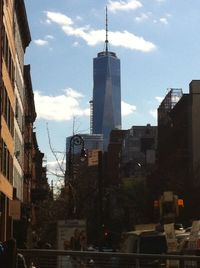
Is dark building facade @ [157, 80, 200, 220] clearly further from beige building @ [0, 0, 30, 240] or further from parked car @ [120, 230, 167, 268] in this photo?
parked car @ [120, 230, 167, 268]

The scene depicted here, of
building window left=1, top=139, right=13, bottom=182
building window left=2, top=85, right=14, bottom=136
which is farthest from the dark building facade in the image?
building window left=2, top=85, right=14, bottom=136

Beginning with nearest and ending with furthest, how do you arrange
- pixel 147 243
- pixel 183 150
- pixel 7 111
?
1. pixel 147 243
2. pixel 7 111
3. pixel 183 150

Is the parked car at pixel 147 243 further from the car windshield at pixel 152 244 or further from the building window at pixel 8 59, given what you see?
the building window at pixel 8 59

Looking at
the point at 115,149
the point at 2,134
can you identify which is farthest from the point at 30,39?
the point at 115,149

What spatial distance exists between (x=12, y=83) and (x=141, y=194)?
31.6m

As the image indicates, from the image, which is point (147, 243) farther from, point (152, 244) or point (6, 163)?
point (6, 163)

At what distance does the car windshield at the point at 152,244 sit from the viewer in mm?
19609

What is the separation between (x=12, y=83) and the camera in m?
56.2

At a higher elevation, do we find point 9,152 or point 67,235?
point 9,152

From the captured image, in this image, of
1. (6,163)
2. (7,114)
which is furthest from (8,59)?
(6,163)

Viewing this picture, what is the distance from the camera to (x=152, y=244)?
64.8 feet

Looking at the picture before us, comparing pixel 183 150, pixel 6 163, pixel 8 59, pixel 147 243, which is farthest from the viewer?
pixel 183 150

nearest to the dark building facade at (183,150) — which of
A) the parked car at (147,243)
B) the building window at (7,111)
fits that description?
the building window at (7,111)

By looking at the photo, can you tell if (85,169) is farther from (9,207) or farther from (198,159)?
(198,159)
